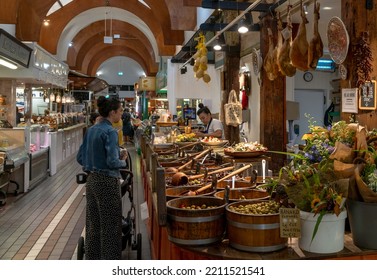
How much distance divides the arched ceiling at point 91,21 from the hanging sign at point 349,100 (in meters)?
4.59

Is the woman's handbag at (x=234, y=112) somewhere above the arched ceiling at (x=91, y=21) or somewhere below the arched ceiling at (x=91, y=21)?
below

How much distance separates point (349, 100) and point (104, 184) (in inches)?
83.7

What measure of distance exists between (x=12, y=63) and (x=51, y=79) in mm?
2975

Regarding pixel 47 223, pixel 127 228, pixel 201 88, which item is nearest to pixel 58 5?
pixel 201 88

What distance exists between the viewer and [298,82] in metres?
8.63

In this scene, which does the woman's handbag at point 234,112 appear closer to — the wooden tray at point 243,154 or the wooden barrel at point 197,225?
the wooden tray at point 243,154

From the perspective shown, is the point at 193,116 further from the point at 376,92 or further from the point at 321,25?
the point at 376,92

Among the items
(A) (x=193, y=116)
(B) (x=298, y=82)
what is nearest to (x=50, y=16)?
(A) (x=193, y=116)

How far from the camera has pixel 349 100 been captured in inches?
134

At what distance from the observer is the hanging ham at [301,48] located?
3520mm

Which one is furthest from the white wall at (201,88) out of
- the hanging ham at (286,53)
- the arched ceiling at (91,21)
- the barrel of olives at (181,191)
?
the barrel of olives at (181,191)

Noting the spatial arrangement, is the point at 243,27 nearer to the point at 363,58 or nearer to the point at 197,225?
the point at 363,58

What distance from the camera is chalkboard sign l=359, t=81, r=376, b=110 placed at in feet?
10.2
